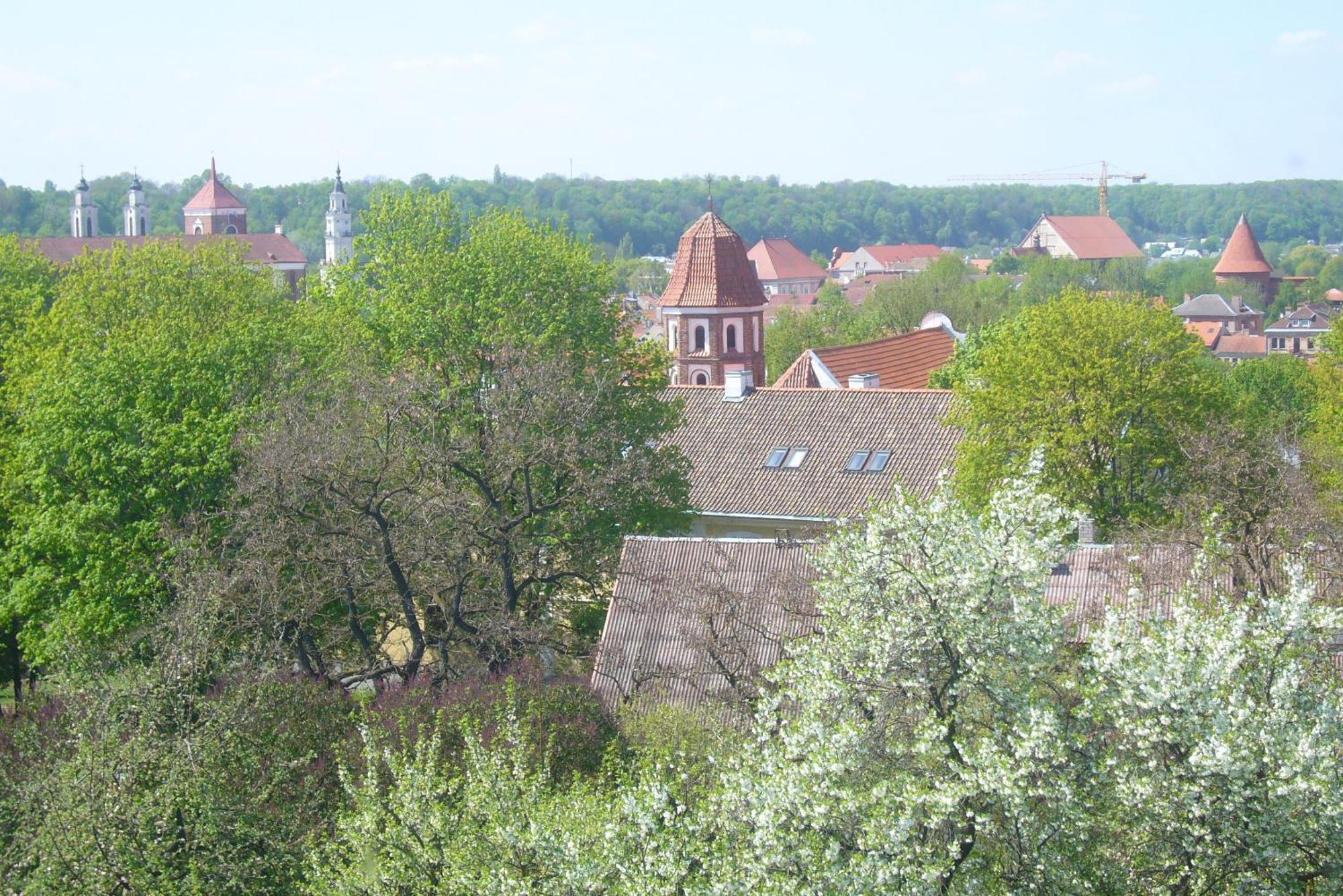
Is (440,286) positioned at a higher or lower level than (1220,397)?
higher

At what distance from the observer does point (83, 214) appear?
486 ft

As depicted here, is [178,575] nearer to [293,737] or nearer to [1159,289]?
[293,737]

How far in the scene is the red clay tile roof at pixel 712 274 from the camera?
4806 centimetres

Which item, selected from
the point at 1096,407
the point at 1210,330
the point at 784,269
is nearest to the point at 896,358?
the point at 1096,407

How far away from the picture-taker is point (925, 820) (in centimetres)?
1073

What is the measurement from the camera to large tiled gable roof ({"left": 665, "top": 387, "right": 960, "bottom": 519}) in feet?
107

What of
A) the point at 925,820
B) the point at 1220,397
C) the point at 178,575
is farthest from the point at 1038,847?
the point at 1220,397

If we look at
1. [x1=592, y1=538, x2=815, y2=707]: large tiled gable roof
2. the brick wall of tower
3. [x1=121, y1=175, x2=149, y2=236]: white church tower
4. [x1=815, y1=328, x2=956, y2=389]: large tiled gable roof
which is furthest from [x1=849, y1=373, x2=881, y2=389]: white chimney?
[x1=121, y1=175, x2=149, y2=236]: white church tower

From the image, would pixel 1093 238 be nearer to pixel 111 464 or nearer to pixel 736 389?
pixel 736 389

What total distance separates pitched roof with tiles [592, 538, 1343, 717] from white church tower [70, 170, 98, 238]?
135 m

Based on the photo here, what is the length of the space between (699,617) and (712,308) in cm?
2692

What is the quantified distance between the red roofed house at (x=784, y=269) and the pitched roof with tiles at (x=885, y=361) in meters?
98.2

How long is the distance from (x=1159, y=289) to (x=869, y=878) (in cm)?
11654

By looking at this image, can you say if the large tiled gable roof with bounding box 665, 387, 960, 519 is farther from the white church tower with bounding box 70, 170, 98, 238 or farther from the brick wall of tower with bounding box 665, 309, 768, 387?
the white church tower with bounding box 70, 170, 98, 238
